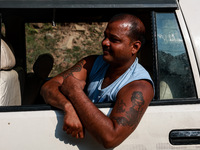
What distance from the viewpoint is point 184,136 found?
1.85m

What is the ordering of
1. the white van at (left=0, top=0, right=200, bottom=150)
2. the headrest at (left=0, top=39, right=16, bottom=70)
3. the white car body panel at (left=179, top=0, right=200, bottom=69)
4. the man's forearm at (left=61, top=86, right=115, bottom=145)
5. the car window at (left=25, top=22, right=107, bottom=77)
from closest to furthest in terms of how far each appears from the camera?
the man's forearm at (left=61, top=86, right=115, bottom=145), the white van at (left=0, top=0, right=200, bottom=150), the white car body panel at (left=179, top=0, right=200, bottom=69), the headrest at (left=0, top=39, right=16, bottom=70), the car window at (left=25, top=22, right=107, bottom=77)

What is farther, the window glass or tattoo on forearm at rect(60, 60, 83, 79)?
tattoo on forearm at rect(60, 60, 83, 79)

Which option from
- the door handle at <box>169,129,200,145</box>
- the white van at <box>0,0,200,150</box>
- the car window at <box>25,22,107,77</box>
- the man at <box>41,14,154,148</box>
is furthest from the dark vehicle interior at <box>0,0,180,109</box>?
the car window at <box>25,22,107,77</box>

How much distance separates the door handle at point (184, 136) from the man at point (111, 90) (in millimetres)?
259

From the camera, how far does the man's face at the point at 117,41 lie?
2.04m

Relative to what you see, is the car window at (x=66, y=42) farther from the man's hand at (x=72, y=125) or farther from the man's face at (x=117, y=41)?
the man's hand at (x=72, y=125)

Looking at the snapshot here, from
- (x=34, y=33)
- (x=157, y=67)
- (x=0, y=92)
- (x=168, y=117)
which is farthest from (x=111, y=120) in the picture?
(x=34, y=33)

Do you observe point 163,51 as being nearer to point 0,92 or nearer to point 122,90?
point 122,90

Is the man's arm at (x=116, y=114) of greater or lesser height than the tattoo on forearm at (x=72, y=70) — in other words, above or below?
below

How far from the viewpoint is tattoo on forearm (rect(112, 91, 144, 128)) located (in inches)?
68.9

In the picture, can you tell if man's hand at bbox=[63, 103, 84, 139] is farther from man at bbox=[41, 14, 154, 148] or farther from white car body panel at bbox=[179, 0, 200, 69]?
white car body panel at bbox=[179, 0, 200, 69]

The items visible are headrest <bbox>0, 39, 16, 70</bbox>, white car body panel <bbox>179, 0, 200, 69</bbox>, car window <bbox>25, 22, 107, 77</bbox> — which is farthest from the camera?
car window <bbox>25, 22, 107, 77</bbox>

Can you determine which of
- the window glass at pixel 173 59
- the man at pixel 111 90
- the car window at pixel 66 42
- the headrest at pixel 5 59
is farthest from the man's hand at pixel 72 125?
the car window at pixel 66 42

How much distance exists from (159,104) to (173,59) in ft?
1.11
